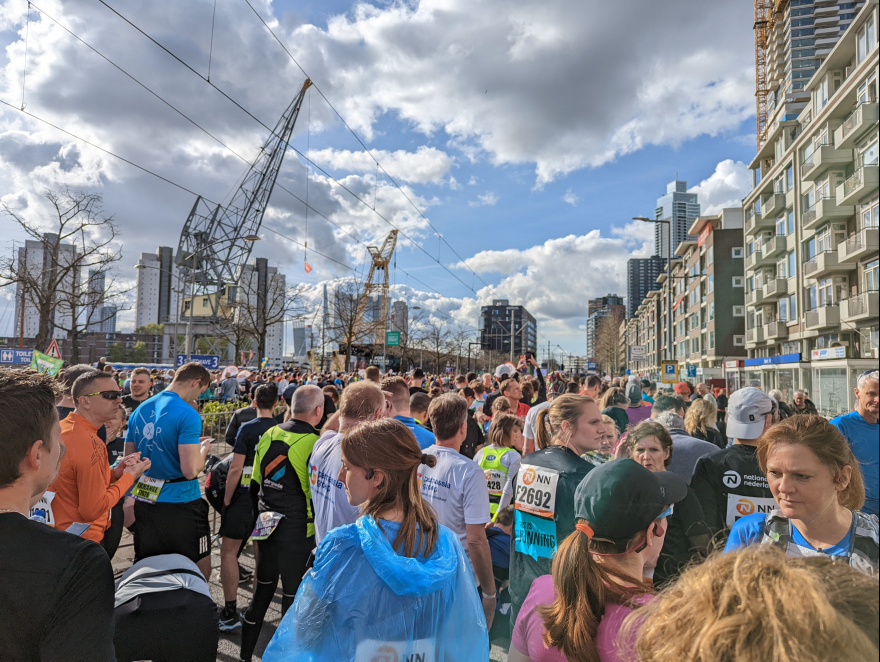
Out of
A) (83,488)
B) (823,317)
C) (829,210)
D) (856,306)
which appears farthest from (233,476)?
(823,317)

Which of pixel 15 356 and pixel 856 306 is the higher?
pixel 856 306

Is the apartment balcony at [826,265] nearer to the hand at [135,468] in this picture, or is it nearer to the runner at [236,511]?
the runner at [236,511]

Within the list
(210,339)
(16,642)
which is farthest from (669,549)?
(210,339)

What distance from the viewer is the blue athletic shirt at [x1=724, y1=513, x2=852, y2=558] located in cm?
236

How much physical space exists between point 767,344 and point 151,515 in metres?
50.5

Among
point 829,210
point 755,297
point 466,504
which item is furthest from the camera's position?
point 755,297

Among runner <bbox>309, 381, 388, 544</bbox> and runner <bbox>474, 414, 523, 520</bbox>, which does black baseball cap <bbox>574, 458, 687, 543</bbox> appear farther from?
runner <bbox>474, 414, 523, 520</bbox>

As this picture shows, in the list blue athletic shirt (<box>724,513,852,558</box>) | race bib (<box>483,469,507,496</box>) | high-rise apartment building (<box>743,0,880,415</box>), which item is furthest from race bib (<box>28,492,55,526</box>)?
high-rise apartment building (<box>743,0,880,415</box>)

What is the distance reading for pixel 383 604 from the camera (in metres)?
1.83

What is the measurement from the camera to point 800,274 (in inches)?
1485

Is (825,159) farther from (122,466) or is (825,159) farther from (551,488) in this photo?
(122,466)

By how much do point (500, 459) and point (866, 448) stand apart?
2.92m

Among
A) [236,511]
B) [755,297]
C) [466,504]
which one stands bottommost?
[236,511]

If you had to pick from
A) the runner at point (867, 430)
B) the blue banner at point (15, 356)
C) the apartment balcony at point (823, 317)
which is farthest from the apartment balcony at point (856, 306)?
the blue banner at point (15, 356)
